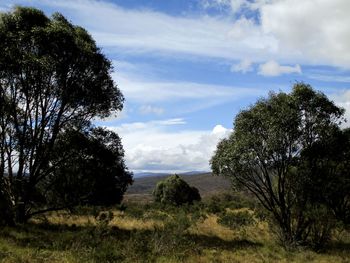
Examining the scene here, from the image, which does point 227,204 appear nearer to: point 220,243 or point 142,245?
point 220,243

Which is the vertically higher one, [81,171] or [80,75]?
[80,75]

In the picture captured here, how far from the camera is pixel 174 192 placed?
56.0m

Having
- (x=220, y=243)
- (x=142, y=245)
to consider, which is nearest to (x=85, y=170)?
(x=142, y=245)

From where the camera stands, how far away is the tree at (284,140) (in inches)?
865

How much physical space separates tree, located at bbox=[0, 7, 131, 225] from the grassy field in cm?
318

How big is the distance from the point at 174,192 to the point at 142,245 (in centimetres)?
3839

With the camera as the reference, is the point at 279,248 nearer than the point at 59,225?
Yes

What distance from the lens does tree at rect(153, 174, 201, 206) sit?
Result: 5566 centimetres

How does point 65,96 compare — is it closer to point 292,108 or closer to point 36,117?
point 36,117

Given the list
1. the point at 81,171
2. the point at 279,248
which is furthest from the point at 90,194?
the point at 279,248

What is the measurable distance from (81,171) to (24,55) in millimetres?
7089

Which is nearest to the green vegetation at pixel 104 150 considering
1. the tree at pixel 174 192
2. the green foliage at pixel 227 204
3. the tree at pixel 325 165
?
the tree at pixel 325 165

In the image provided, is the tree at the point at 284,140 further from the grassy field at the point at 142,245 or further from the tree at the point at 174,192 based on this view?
the tree at the point at 174,192

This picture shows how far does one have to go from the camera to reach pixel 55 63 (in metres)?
22.0
